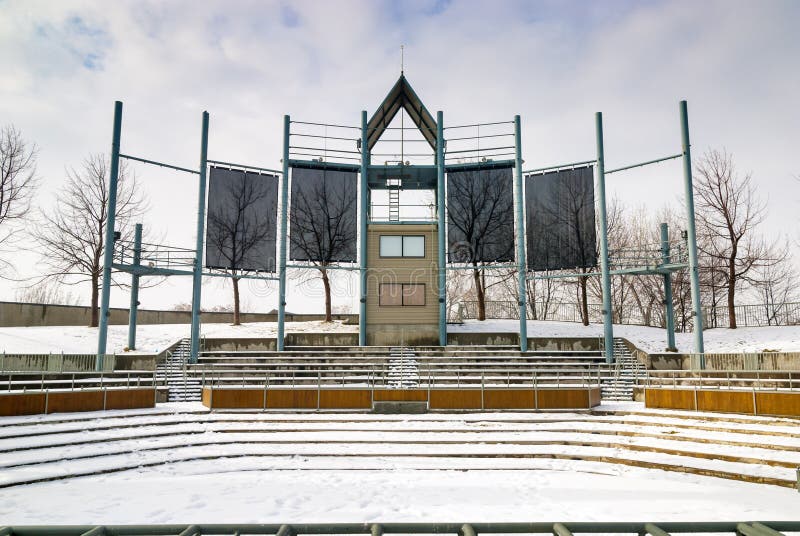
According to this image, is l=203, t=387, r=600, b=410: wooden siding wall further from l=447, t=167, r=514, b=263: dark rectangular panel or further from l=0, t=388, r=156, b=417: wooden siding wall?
l=447, t=167, r=514, b=263: dark rectangular panel

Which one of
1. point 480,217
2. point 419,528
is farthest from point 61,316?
point 419,528

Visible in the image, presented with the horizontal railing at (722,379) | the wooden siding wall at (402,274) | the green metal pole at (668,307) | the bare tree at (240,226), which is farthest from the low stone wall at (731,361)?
the bare tree at (240,226)

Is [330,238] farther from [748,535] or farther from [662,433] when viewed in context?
[748,535]

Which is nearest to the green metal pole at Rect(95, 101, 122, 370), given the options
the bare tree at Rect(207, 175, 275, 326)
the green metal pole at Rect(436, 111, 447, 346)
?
the bare tree at Rect(207, 175, 275, 326)

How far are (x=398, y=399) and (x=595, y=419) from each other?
19.3 feet

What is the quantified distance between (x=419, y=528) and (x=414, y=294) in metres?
23.5

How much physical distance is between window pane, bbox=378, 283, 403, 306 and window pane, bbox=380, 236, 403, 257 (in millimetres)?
1598

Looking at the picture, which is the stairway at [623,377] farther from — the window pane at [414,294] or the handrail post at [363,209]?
the handrail post at [363,209]

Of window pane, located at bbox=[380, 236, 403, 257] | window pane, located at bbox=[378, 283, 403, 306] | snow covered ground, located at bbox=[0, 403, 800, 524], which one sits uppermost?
window pane, located at bbox=[380, 236, 403, 257]

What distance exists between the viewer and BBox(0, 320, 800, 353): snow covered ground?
73.9 feet

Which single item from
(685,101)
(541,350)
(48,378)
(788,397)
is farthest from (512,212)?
(48,378)

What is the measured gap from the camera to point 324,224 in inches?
1074

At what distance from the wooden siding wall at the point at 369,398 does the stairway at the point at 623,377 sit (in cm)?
247

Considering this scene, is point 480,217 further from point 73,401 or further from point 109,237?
point 73,401
